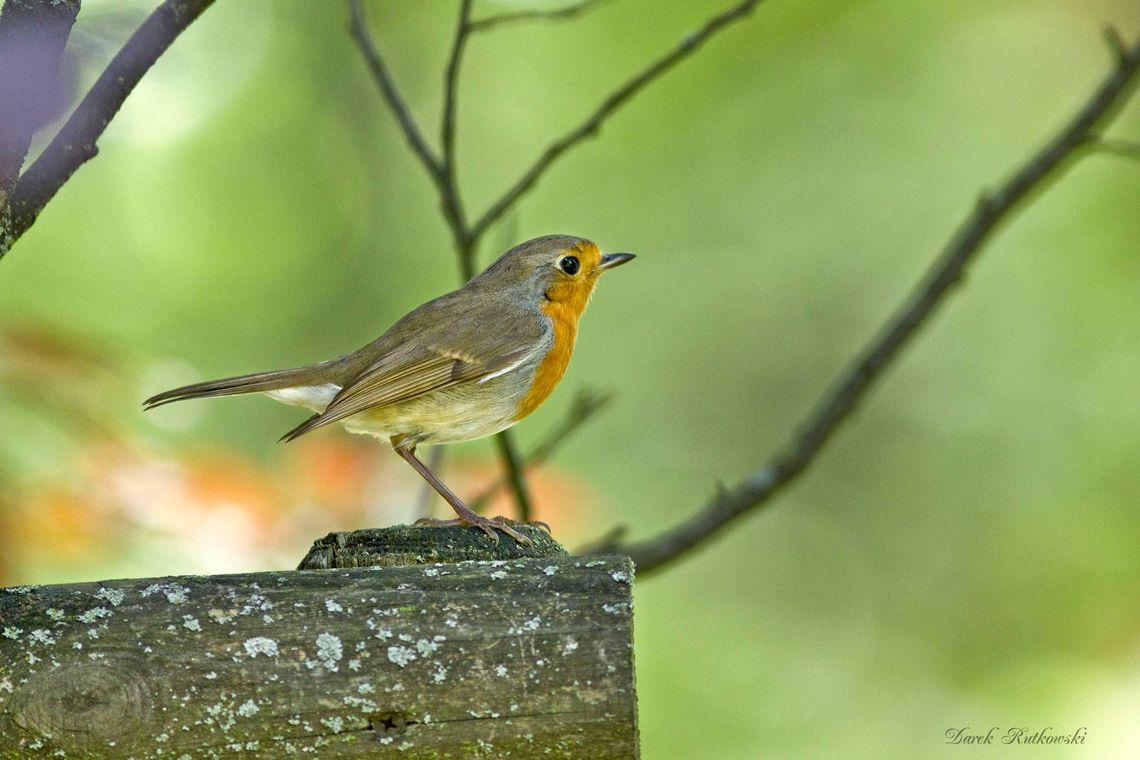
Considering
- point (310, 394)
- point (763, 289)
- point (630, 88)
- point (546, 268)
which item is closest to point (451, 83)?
point (630, 88)

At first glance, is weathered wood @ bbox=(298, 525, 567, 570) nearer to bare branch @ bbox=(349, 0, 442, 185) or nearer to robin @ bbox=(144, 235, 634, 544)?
robin @ bbox=(144, 235, 634, 544)

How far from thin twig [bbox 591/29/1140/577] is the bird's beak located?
853mm

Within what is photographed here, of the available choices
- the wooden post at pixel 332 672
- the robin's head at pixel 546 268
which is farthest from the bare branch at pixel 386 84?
the wooden post at pixel 332 672

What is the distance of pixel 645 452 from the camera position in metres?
8.74

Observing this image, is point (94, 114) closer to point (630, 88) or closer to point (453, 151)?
point (453, 151)

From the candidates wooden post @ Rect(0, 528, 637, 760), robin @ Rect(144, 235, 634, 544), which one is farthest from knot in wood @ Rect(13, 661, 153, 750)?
robin @ Rect(144, 235, 634, 544)

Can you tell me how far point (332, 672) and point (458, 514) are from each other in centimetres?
172

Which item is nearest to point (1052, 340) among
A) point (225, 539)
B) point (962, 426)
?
point (962, 426)

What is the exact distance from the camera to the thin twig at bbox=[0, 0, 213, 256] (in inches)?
87.8

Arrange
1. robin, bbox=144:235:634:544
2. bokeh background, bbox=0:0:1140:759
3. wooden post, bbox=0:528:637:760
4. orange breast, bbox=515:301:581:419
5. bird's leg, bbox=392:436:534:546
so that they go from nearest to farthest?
1. wooden post, bbox=0:528:637:760
2. bird's leg, bbox=392:436:534:546
3. robin, bbox=144:235:634:544
4. orange breast, bbox=515:301:581:419
5. bokeh background, bbox=0:0:1140:759

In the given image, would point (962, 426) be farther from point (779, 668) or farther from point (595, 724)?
point (595, 724)

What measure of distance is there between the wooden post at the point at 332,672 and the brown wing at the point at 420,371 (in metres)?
1.89

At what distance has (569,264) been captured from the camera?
429cm

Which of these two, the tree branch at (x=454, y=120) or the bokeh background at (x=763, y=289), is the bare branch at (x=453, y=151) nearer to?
the tree branch at (x=454, y=120)
